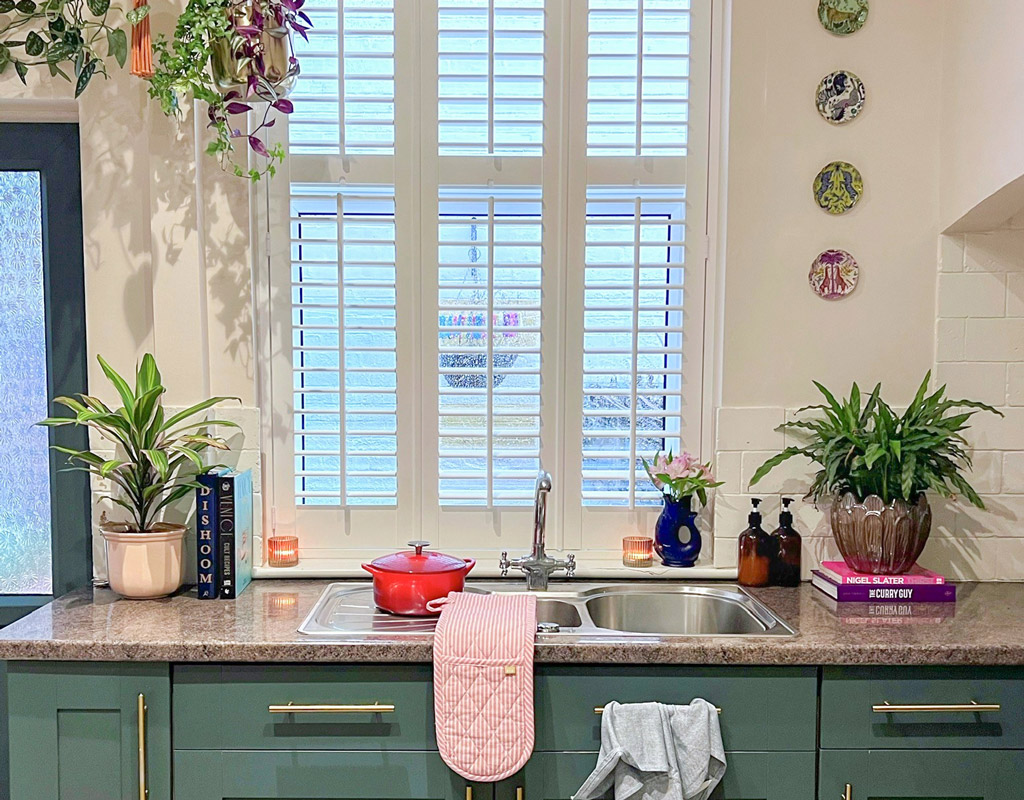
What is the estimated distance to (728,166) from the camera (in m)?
2.40

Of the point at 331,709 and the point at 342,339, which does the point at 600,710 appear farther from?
the point at 342,339

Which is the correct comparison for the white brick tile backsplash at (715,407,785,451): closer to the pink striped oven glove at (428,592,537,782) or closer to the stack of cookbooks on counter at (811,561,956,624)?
the stack of cookbooks on counter at (811,561,956,624)

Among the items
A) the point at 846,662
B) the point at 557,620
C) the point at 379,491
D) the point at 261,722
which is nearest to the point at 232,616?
the point at 261,722

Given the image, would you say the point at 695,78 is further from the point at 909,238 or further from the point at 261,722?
the point at 261,722

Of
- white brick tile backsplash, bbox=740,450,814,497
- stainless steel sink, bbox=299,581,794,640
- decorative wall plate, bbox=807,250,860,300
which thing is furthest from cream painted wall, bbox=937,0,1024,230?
stainless steel sink, bbox=299,581,794,640

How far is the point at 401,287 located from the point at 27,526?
117 cm

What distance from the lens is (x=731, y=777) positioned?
1864mm

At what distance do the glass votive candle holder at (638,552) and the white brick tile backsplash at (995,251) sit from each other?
108cm

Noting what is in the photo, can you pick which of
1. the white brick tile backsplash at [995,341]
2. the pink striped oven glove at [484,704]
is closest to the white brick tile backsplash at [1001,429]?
the white brick tile backsplash at [995,341]

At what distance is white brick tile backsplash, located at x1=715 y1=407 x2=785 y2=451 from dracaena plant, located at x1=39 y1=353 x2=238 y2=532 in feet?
4.06

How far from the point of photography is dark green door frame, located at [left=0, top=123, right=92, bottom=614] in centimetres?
243

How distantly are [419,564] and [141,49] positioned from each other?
1.32 metres

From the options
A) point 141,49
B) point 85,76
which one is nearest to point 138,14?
point 141,49

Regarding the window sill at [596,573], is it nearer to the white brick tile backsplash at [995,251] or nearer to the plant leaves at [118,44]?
the white brick tile backsplash at [995,251]
